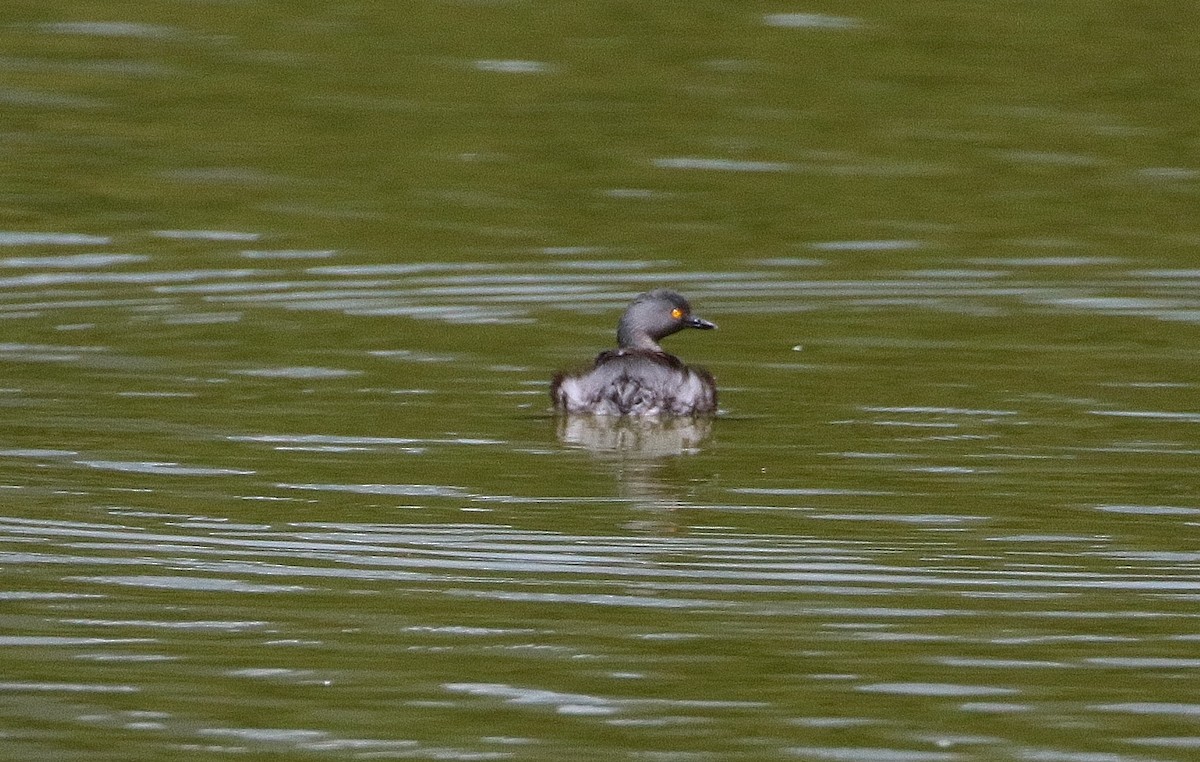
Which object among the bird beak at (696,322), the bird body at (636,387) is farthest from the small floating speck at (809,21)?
the bird body at (636,387)

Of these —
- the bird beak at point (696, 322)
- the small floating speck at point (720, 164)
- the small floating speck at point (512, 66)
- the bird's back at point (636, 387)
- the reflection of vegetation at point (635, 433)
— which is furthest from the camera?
the small floating speck at point (512, 66)

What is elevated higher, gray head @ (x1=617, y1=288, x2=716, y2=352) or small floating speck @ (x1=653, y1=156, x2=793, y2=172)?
small floating speck @ (x1=653, y1=156, x2=793, y2=172)

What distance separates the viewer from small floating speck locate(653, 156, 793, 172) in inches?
610

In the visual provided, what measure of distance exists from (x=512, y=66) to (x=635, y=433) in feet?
25.5

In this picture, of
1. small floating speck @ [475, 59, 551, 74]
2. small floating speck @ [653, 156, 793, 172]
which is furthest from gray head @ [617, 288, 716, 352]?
small floating speck @ [475, 59, 551, 74]

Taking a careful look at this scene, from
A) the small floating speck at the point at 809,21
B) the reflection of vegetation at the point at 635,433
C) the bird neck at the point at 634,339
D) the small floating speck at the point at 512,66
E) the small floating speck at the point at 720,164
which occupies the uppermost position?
the small floating speck at the point at 809,21

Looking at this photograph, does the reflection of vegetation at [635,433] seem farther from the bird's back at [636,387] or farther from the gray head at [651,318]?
the gray head at [651,318]

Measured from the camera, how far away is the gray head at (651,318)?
11.3m

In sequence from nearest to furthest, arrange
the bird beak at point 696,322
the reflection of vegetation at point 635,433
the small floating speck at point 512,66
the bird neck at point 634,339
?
the reflection of vegetation at point 635,433 → the bird neck at point 634,339 → the bird beak at point 696,322 → the small floating speck at point 512,66

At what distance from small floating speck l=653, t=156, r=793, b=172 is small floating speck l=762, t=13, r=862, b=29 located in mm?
3319

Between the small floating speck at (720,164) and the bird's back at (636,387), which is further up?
the small floating speck at (720,164)

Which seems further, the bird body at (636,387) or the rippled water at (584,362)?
the bird body at (636,387)

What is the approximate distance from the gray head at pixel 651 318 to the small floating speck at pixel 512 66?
21.7 feet

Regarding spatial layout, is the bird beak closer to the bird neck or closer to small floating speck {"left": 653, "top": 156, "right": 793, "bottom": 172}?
the bird neck
